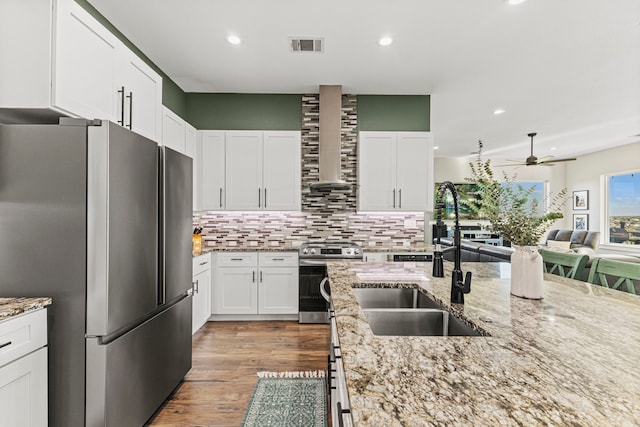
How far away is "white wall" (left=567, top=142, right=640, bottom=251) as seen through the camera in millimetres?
7219

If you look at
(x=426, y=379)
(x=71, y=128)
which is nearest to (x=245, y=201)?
(x=71, y=128)

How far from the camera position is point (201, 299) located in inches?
144

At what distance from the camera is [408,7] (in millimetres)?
2539

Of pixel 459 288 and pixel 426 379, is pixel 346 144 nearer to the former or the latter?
pixel 459 288

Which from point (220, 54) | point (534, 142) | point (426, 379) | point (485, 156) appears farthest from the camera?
point (485, 156)

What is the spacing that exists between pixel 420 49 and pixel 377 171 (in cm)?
147

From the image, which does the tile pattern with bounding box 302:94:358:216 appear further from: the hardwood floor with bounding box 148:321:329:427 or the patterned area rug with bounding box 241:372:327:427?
the patterned area rug with bounding box 241:372:327:427

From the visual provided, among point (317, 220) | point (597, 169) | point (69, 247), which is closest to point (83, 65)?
point (69, 247)

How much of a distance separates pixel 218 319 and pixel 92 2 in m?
3.26

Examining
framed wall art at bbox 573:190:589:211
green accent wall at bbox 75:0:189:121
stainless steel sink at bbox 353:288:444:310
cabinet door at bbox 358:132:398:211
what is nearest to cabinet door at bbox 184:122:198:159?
green accent wall at bbox 75:0:189:121

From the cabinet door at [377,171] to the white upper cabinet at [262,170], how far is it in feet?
2.64

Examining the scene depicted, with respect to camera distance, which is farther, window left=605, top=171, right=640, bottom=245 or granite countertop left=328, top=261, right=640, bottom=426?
window left=605, top=171, right=640, bottom=245

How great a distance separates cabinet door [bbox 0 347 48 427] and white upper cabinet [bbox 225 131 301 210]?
278 cm

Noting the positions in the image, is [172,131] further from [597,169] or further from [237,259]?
[597,169]
